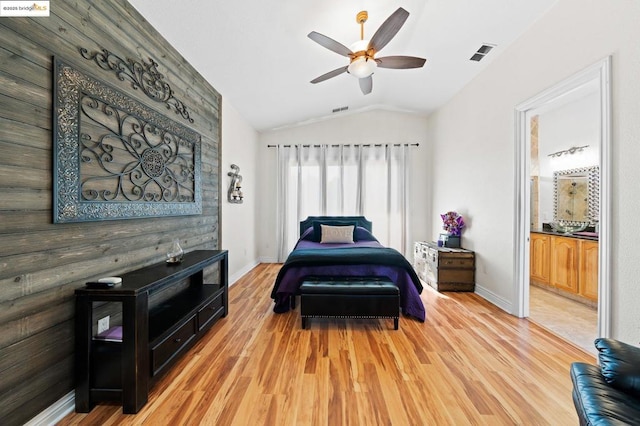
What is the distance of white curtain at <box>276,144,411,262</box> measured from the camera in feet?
17.7

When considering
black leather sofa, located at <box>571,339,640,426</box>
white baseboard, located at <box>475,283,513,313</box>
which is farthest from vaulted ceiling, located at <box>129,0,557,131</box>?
white baseboard, located at <box>475,283,513,313</box>

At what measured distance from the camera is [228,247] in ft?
13.2

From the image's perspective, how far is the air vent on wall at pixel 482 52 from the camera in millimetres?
3066

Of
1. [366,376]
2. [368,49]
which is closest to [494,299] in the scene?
[366,376]

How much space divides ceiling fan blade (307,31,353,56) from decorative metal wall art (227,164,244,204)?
2.42 metres

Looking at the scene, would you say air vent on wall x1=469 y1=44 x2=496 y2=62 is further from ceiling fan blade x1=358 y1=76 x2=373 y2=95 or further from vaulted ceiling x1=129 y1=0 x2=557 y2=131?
ceiling fan blade x1=358 y1=76 x2=373 y2=95

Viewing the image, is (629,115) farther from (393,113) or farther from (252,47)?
(393,113)

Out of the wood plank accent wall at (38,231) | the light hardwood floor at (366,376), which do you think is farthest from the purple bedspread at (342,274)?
the wood plank accent wall at (38,231)

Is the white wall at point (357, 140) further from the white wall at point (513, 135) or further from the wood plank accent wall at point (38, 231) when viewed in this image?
the wood plank accent wall at point (38, 231)

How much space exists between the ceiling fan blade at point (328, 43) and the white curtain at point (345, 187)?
3010mm

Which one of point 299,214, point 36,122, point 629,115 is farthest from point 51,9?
point 299,214

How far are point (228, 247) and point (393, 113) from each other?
4.32 meters

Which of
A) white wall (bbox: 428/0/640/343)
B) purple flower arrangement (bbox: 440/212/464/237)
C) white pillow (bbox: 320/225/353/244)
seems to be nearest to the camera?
white wall (bbox: 428/0/640/343)

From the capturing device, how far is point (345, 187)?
18.0 feet
